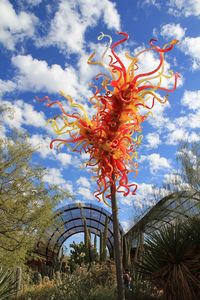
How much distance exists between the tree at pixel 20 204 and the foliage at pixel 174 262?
828cm

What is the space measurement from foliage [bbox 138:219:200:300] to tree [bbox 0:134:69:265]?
8281mm

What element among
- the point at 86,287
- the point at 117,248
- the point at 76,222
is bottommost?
the point at 117,248

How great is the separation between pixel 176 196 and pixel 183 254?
49.0 ft

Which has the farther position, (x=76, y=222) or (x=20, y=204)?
(x=76, y=222)

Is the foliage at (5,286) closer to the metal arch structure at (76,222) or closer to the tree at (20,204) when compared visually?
the tree at (20,204)

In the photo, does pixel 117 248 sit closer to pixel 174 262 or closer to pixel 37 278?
pixel 174 262

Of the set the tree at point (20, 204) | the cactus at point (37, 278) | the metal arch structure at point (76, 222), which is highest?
the metal arch structure at point (76, 222)

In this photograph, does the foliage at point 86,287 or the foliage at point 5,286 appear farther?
the foliage at point 86,287

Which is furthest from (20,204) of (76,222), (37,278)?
(76,222)

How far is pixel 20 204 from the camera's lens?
16.2 metres

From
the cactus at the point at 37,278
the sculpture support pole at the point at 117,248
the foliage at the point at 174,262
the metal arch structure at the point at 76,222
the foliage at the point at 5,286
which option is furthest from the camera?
the metal arch structure at the point at 76,222

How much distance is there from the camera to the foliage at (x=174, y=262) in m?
7.89

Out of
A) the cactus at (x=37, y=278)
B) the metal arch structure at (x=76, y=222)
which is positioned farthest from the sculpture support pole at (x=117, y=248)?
the metal arch structure at (x=76, y=222)

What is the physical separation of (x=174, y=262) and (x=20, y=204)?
9.31 metres
